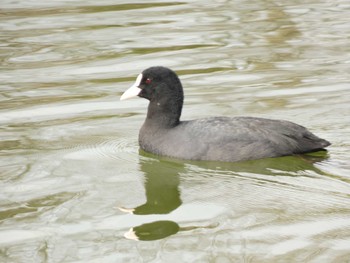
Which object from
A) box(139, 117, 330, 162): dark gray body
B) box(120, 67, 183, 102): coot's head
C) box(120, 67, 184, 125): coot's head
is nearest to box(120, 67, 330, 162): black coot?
box(139, 117, 330, 162): dark gray body

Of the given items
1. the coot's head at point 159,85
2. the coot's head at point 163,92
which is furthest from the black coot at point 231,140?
the coot's head at point 159,85

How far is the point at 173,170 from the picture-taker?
22.9ft

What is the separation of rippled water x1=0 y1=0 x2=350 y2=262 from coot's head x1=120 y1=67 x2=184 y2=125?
0.38 metres

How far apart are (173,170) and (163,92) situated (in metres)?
0.77

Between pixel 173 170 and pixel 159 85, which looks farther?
pixel 159 85

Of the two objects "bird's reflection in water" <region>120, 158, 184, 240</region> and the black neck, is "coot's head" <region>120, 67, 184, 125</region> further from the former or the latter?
"bird's reflection in water" <region>120, 158, 184, 240</region>

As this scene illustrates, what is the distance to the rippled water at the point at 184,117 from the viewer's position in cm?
552

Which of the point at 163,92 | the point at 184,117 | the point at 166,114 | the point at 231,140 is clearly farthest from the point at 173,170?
the point at 184,117

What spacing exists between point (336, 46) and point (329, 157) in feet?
13.2

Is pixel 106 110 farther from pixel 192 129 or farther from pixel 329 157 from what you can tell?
pixel 329 157

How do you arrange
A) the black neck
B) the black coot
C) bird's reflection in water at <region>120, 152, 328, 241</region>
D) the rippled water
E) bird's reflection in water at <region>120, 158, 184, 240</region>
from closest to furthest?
the rippled water
bird's reflection in water at <region>120, 158, 184, 240</region>
bird's reflection in water at <region>120, 152, 328, 241</region>
the black coot
the black neck

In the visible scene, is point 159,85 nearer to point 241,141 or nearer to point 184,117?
point 241,141

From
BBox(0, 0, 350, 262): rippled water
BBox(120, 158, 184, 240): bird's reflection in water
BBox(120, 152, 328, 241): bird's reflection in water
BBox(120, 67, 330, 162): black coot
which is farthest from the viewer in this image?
BBox(120, 67, 330, 162): black coot

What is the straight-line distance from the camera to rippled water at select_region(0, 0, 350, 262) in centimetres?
552
